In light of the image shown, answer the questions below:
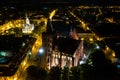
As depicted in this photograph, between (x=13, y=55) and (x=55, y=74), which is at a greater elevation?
(x=55, y=74)

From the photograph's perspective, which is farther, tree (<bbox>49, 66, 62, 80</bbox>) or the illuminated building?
tree (<bbox>49, 66, 62, 80</bbox>)

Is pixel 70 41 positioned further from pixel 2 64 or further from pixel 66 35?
pixel 2 64

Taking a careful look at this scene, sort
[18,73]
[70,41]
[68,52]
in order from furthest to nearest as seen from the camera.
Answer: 1. [70,41]
2. [68,52]
3. [18,73]

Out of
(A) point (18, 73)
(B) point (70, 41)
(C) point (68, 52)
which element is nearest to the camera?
(A) point (18, 73)

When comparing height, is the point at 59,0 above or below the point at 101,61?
below

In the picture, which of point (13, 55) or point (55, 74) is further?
point (13, 55)

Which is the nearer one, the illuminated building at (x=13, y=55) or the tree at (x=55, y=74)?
the illuminated building at (x=13, y=55)

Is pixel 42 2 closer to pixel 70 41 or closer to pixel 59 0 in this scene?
pixel 59 0

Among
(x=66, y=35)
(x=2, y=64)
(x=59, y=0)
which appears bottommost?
(x=59, y=0)

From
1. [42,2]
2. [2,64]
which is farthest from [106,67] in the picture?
[42,2]

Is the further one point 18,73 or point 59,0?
point 59,0
